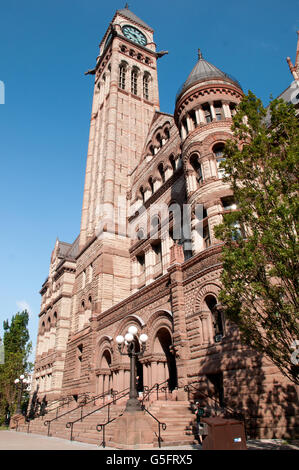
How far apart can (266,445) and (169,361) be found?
927 cm

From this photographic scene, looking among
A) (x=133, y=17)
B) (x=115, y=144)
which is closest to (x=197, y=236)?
(x=115, y=144)

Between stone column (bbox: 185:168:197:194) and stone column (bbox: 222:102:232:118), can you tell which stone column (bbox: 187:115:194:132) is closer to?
stone column (bbox: 222:102:232:118)

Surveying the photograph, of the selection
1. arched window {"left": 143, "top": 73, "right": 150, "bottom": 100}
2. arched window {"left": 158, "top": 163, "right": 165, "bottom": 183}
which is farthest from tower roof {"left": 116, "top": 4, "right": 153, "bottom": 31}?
arched window {"left": 158, "top": 163, "right": 165, "bottom": 183}

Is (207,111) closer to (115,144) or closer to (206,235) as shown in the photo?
(206,235)

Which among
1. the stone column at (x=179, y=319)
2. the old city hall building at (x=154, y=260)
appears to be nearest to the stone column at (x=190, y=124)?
the old city hall building at (x=154, y=260)

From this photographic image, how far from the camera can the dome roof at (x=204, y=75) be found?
21344mm

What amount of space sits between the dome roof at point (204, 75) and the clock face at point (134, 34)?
1266 inches

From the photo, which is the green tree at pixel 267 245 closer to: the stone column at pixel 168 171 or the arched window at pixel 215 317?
the arched window at pixel 215 317

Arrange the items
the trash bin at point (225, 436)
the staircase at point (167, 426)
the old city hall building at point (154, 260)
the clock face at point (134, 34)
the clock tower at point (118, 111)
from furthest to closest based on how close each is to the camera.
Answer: the clock face at point (134, 34) < the clock tower at point (118, 111) < the old city hall building at point (154, 260) < the staircase at point (167, 426) < the trash bin at point (225, 436)

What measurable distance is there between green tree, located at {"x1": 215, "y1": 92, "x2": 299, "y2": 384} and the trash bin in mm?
1983

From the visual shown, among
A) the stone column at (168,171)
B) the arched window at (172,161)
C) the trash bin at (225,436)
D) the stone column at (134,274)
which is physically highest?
the arched window at (172,161)

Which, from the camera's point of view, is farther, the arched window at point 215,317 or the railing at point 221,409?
the arched window at point 215,317

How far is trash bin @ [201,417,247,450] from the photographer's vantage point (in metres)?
8.56

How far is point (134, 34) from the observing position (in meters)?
51.1
